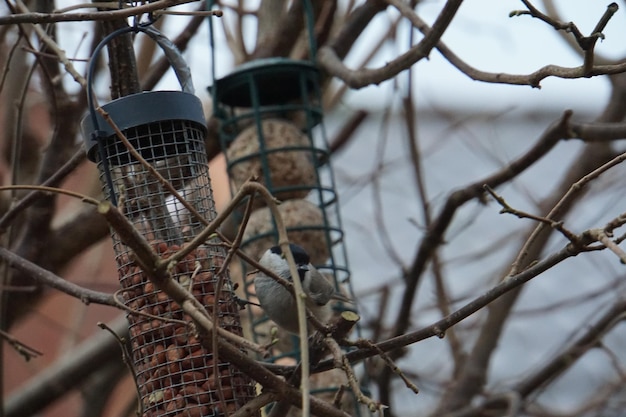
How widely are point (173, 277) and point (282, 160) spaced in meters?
1.39

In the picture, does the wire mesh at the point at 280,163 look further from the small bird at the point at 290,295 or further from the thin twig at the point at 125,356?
the thin twig at the point at 125,356

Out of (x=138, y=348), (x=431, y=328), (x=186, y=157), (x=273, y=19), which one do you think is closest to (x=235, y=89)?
(x=273, y=19)

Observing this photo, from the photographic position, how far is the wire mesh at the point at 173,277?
7.12ft

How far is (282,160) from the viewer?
139 inches

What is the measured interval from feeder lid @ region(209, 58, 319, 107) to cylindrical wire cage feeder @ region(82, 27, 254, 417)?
1079 millimetres

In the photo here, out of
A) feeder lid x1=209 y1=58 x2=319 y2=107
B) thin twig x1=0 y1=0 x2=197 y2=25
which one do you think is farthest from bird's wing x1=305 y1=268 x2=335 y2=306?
thin twig x1=0 y1=0 x2=197 y2=25

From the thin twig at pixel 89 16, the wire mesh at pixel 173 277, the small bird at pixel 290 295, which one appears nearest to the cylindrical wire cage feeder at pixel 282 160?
the small bird at pixel 290 295

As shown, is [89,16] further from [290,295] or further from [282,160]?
[282,160]

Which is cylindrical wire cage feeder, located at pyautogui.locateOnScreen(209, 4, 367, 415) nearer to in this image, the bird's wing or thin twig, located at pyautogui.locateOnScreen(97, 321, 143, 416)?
the bird's wing

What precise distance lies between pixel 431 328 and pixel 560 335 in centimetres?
481

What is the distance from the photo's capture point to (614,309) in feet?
11.9

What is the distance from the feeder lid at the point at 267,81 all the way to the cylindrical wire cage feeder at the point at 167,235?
1079 millimetres

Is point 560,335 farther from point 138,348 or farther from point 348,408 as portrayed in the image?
point 138,348

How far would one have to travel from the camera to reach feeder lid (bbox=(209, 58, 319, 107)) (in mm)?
3443
